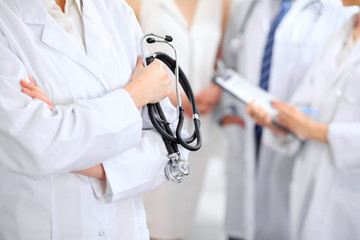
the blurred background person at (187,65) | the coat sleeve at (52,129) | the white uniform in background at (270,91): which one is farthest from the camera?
the white uniform in background at (270,91)

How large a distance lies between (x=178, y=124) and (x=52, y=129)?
206mm

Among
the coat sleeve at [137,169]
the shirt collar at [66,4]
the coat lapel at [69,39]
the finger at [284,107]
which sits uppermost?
the shirt collar at [66,4]

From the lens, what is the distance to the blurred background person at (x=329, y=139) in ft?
3.69

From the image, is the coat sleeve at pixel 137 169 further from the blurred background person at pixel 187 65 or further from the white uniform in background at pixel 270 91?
the white uniform in background at pixel 270 91

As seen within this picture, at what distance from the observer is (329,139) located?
115 centimetres

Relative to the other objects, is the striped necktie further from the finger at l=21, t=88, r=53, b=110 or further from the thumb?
the finger at l=21, t=88, r=53, b=110

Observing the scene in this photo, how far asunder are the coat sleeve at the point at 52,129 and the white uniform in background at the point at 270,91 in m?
0.95

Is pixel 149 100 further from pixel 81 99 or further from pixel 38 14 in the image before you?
pixel 38 14

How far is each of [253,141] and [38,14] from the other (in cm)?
107

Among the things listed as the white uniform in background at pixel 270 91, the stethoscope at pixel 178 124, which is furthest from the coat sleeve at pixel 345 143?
the stethoscope at pixel 178 124

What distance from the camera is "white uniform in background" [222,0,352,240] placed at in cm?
138

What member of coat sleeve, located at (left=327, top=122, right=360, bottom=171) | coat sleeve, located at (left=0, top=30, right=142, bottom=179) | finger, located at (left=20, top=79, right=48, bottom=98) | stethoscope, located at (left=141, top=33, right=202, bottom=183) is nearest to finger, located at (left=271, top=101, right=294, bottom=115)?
coat sleeve, located at (left=327, top=122, right=360, bottom=171)

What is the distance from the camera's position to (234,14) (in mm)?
1557

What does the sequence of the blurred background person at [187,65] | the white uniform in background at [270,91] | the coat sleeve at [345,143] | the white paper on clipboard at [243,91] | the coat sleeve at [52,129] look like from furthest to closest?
the white uniform in background at [270,91], the white paper on clipboard at [243,91], the coat sleeve at [345,143], the blurred background person at [187,65], the coat sleeve at [52,129]
